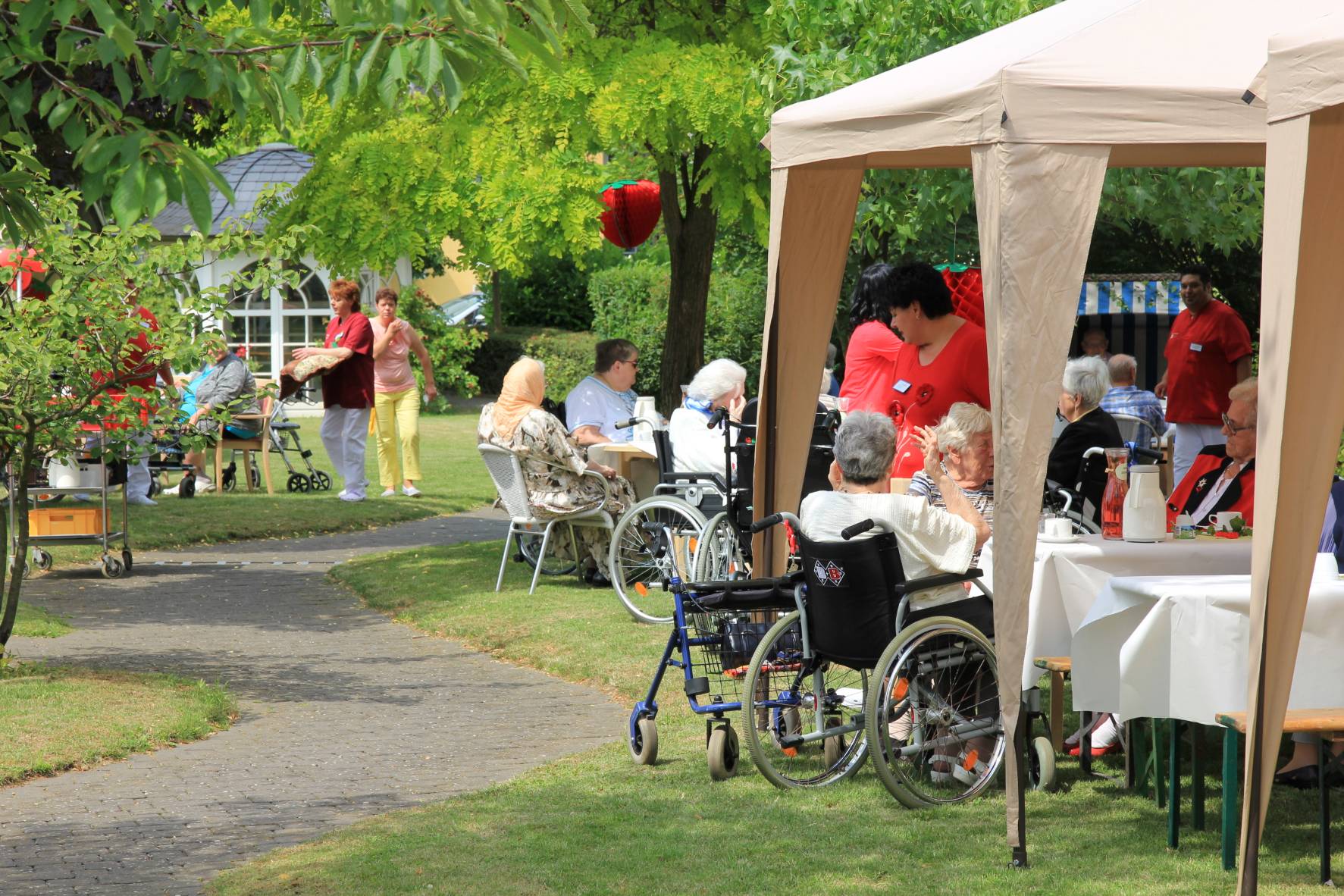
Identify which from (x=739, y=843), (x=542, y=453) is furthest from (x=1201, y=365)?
(x=739, y=843)

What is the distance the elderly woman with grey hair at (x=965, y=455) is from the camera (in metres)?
6.07

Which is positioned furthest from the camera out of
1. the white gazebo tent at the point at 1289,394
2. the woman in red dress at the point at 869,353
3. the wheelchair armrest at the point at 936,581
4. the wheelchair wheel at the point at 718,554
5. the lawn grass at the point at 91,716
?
the wheelchair wheel at the point at 718,554

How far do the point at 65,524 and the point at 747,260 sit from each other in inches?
739

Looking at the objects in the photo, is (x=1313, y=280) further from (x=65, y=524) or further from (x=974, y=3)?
(x=65, y=524)

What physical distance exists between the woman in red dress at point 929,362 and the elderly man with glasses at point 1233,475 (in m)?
0.98

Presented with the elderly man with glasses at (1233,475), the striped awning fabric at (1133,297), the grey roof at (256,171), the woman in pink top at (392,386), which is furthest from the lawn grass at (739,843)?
the grey roof at (256,171)

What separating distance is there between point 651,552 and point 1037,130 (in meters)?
5.13

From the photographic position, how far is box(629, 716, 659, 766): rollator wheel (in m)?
6.02

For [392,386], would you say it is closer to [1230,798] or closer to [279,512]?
[279,512]

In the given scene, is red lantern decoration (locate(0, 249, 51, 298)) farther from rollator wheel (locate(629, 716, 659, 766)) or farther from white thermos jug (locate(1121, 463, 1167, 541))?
white thermos jug (locate(1121, 463, 1167, 541))

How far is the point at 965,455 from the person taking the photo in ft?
20.0

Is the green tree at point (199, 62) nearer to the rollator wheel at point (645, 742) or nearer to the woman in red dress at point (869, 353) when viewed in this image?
the rollator wheel at point (645, 742)

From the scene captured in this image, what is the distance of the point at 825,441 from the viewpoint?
854 centimetres

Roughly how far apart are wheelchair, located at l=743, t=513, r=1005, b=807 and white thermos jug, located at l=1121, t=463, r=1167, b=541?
65 cm
